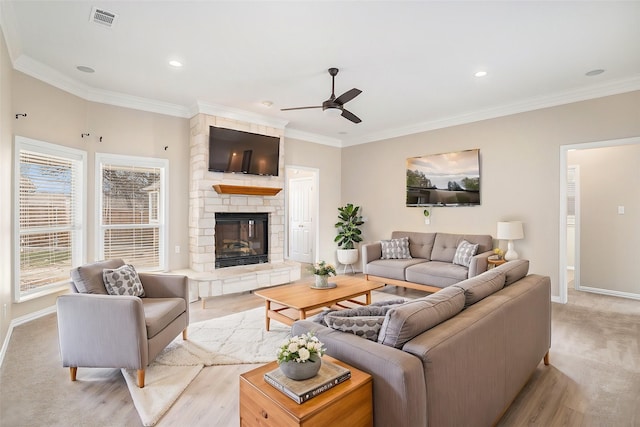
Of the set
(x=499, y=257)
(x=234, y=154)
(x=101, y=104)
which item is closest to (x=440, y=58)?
(x=499, y=257)

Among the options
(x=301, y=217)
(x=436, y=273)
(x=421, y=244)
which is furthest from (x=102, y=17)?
(x=301, y=217)

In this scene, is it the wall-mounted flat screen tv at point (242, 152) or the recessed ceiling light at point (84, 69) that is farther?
the wall-mounted flat screen tv at point (242, 152)

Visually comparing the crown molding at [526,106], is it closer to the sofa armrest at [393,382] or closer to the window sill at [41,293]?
the sofa armrest at [393,382]

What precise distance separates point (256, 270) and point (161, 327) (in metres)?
2.48

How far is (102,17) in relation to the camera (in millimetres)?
2744

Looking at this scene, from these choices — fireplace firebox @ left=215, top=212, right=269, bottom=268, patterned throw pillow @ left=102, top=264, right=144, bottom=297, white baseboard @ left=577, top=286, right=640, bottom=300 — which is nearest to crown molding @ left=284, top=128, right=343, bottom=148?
A: fireplace firebox @ left=215, top=212, right=269, bottom=268

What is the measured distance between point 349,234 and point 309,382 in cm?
552

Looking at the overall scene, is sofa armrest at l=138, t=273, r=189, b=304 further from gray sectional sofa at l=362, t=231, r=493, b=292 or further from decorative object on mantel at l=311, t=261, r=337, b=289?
gray sectional sofa at l=362, t=231, r=493, b=292

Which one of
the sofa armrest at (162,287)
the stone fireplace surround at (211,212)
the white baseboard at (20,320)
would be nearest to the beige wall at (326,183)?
the stone fireplace surround at (211,212)

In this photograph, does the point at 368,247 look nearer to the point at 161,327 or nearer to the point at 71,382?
the point at 161,327

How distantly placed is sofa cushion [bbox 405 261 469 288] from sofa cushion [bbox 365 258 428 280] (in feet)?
0.39

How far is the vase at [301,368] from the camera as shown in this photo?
4.66 ft

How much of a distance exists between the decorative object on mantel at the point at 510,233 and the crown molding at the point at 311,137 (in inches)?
148

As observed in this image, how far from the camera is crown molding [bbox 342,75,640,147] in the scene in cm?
409
